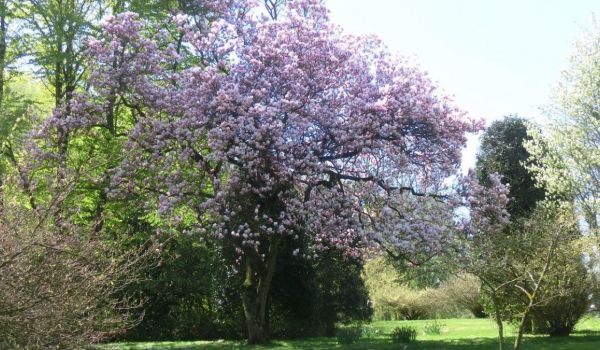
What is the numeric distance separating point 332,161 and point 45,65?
1082 cm

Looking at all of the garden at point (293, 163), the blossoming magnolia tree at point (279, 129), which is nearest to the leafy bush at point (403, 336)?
the garden at point (293, 163)

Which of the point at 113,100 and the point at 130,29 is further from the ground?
the point at 130,29

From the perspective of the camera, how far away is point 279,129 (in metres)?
13.3

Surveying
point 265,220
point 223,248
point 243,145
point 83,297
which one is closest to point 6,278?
point 83,297

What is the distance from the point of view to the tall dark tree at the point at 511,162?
2028 centimetres

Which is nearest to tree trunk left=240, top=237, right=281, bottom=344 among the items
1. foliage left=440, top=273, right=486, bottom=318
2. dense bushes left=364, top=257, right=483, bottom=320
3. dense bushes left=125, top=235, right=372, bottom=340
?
dense bushes left=125, top=235, right=372, bottom=340

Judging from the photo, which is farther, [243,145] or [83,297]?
[243,145]

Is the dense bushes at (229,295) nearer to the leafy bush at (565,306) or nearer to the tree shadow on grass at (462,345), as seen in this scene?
the tree shadow on grass at (462,345)

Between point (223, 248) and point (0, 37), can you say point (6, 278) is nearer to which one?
point (223, 248)

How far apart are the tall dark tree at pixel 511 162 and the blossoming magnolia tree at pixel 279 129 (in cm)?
514

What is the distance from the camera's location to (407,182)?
18.9 m

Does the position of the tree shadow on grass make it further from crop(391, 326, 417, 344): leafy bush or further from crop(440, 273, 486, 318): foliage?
Result: crop(440, 273, 486, 318): foliage

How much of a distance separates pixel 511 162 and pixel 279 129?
1076 cm

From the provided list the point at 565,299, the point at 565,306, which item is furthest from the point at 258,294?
the point at 565,306
